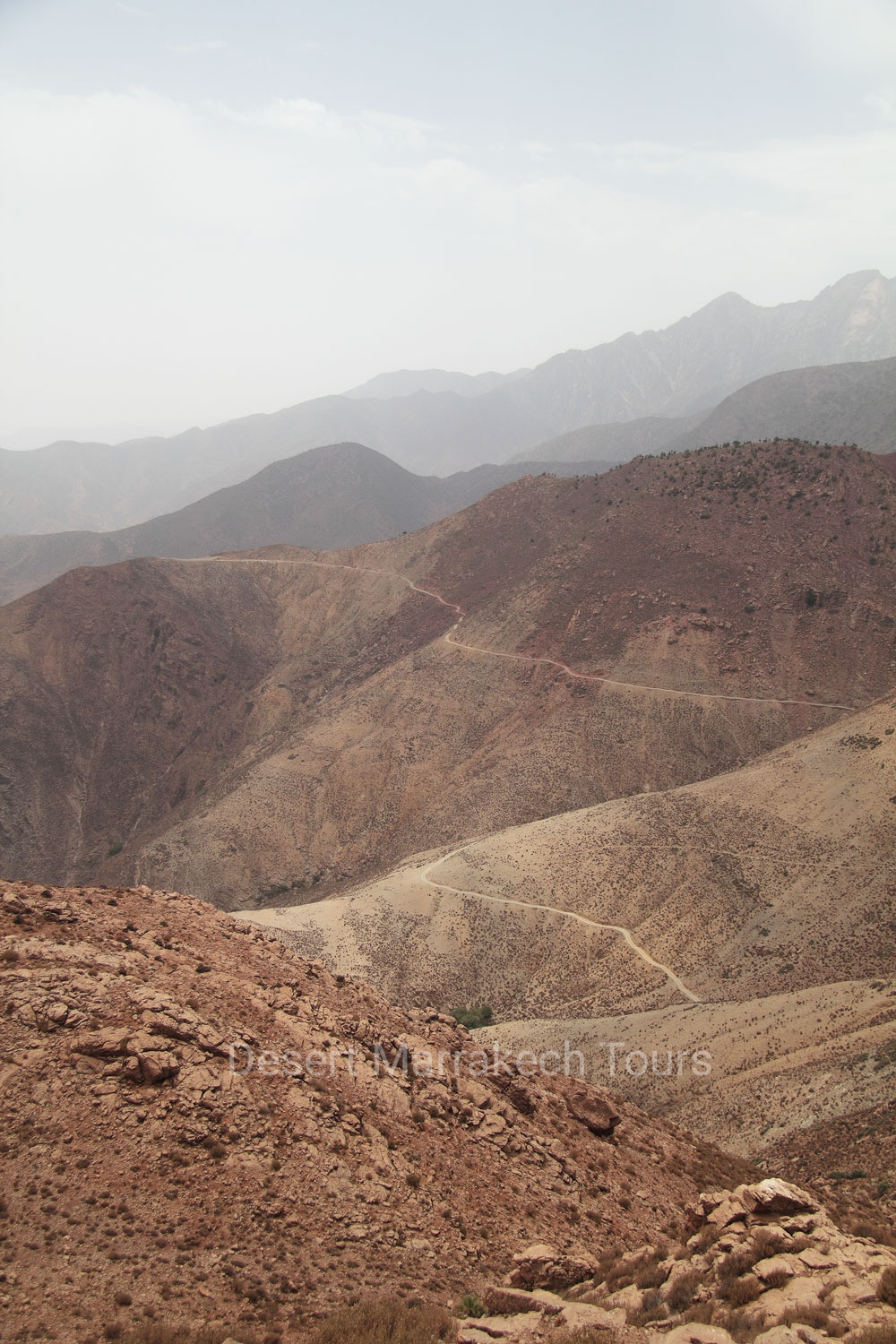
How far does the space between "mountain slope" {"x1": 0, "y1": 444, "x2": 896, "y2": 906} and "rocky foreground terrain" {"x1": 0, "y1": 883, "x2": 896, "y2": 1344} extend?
3262cm

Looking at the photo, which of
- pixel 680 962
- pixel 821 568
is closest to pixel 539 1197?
pixel 680 962

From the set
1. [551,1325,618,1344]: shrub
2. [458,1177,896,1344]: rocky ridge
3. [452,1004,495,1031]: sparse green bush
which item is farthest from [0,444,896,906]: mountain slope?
[551,1325,618,1344]: shrub

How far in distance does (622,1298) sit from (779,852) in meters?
23.9

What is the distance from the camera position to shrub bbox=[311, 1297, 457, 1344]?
9.28 metres

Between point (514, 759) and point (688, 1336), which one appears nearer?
point (688, 1336)

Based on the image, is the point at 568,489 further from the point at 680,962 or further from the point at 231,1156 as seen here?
the point at 231,1156

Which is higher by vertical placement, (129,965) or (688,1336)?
(129,965)

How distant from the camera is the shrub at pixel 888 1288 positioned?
9.18 metres

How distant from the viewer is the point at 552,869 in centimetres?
3522

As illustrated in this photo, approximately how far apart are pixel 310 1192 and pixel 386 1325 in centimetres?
224

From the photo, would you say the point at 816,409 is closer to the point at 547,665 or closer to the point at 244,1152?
the point at 547,665

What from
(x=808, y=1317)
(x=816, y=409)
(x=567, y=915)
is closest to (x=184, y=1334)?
(x=808, y=1317)

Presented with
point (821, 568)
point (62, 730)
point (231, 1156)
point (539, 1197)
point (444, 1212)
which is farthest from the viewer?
point (62, 730)

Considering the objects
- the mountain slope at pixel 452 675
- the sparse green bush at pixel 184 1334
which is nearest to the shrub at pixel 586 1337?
the sparse green bush at pixel 184 1334
